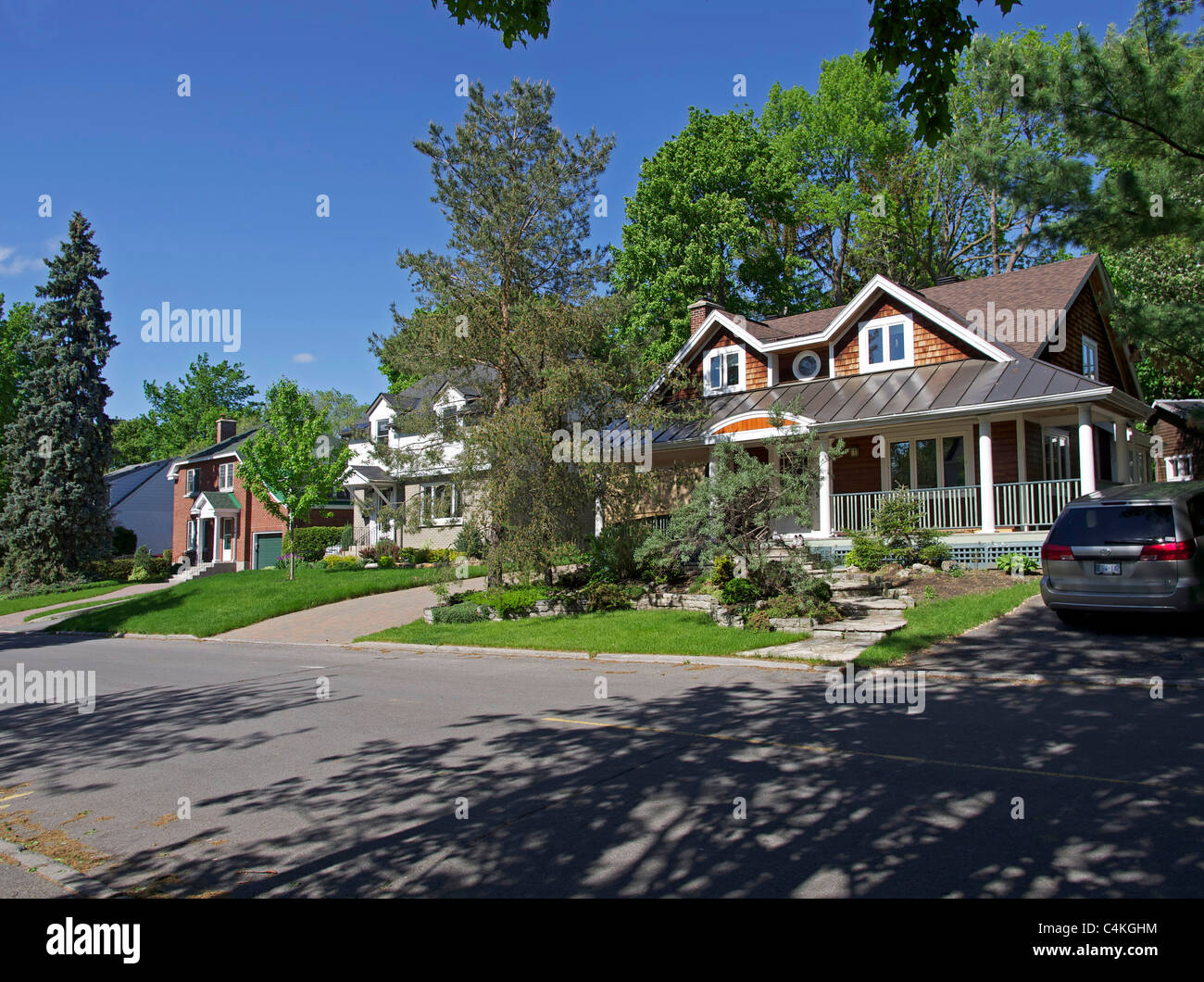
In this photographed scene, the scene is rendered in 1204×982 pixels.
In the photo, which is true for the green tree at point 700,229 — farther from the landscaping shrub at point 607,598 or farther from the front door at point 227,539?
the front door at point 227,539

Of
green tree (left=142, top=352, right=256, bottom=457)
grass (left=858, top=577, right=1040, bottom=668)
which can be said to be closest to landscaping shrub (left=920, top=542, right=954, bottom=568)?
grass (left=858, top=577, right=1040, bottom=668)

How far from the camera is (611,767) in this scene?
6215 millimetres

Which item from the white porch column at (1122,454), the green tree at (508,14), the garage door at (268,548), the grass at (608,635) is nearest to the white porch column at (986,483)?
the white porch column at (1122,454)

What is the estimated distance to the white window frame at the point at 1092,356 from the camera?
2261cm

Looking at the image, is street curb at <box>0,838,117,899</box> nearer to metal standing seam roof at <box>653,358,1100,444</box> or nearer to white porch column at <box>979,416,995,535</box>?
metal standing seam roof at <box>653,358,1100,444</box>

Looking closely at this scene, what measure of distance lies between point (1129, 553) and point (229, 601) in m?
22.7

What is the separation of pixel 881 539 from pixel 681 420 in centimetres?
606

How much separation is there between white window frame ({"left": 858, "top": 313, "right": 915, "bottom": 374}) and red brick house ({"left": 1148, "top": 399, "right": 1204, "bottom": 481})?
10.1 metres

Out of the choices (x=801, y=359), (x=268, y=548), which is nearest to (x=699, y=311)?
(x=801, y=359)

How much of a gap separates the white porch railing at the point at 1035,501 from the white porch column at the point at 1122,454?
12.4ft

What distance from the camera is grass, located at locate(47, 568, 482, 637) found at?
21.5m

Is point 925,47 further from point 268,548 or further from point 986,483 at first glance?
point 268,548

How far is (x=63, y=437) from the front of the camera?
37.4 metres
